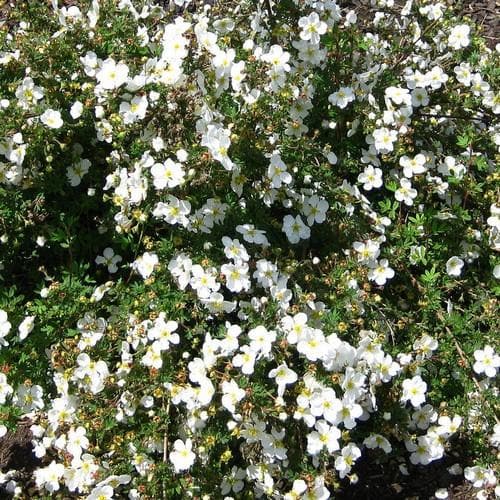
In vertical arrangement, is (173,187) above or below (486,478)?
above

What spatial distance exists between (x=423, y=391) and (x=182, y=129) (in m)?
1.78

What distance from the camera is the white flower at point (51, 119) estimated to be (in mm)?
3695

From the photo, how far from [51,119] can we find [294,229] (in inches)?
54.5

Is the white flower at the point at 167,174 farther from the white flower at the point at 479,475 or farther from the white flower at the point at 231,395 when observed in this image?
the white flower at the point at 479,475

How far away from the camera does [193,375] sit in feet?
10.9

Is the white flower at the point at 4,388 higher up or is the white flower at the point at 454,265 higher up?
the white flower at the point at 4,388

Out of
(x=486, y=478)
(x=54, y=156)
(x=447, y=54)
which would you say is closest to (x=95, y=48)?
(x=54, y=156)

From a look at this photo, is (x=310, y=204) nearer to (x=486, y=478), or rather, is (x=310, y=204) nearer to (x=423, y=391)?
(x=423, y=391)

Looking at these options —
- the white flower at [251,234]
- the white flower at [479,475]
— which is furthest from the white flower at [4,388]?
the white flower at [479,475]

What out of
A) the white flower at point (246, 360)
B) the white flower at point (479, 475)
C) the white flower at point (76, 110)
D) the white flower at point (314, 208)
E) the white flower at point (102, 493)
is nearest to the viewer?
the white flower at point (102, 493)

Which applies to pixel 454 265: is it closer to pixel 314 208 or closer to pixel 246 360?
pixel 314 208

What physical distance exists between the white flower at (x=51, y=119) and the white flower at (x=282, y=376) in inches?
65.6

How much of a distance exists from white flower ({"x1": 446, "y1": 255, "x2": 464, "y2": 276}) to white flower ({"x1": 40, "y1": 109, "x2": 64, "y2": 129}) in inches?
88.7

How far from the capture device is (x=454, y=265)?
4102mm
